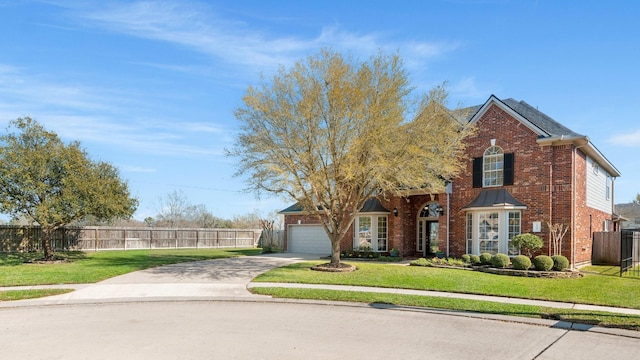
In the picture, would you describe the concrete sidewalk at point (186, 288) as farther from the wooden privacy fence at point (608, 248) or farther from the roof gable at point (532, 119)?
the wooden privacy fence at point (608, 248)

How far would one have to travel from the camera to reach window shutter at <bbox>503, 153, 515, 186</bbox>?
64.7 feet

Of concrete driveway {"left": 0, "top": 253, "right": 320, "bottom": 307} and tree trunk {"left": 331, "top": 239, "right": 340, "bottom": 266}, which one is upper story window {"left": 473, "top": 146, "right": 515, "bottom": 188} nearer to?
tree trunk {"left": 331, "top": 239, "right": 340, "bottom": 266}

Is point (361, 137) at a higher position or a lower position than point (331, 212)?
higher

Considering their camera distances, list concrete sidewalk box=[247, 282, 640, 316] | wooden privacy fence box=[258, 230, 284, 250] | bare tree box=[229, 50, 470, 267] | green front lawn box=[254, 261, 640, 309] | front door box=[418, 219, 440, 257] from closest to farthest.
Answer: concrete sidewalk box=[247, 282, 640, 316] → green front lawn box=[254, 261, 640, 309] → bare tree box=[229, 50, 470, 267] → front door box=[418, 219, 440, 257] → wooden privacy fence box=[258, 230, 284, 250]

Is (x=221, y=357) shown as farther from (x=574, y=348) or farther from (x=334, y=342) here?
(x=574, y=348)

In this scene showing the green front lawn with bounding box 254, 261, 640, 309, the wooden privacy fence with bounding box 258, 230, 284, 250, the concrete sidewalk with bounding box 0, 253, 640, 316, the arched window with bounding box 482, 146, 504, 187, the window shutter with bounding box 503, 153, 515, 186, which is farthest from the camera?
the wooden privacy fence with bounding box 258, 230, 284, 250

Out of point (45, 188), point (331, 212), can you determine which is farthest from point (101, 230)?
point (331, 212)

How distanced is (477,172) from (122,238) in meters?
24.1

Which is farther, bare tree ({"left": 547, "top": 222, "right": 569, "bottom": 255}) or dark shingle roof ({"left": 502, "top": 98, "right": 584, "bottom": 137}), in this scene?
dark shingle roof ({"left": 502, "top": 98, "right": 584, "bottom": 137})

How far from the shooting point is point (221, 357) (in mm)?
6523

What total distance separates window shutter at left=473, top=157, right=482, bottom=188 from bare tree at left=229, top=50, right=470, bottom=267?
3.82 metres

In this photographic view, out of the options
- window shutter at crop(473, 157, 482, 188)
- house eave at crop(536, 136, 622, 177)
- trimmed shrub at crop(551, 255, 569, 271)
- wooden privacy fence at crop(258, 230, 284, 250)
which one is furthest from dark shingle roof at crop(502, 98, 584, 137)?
wooden privacy fence at crop(258, 230, 284, 250)

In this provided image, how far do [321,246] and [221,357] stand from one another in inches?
844

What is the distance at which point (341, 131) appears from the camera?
1658 cm
